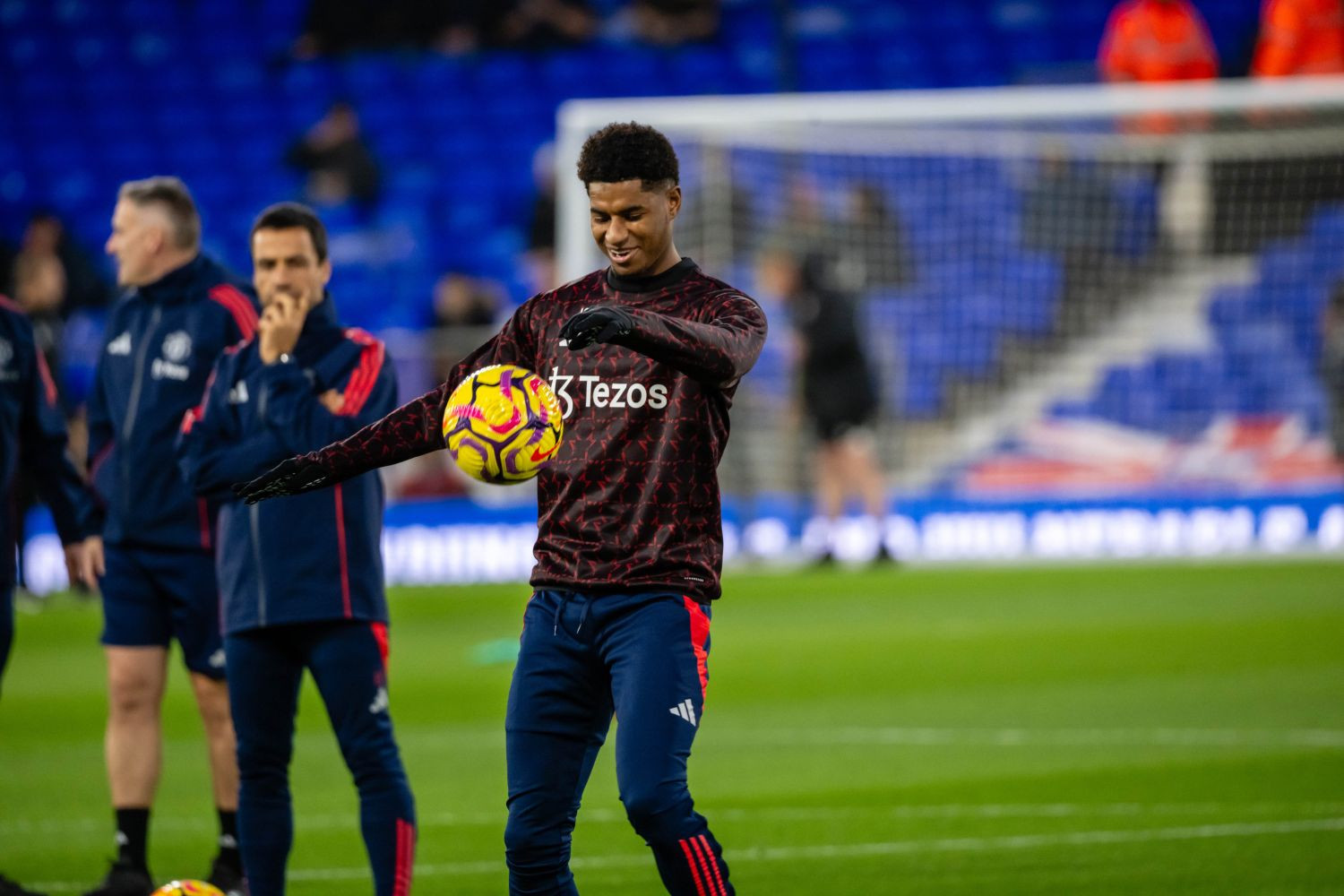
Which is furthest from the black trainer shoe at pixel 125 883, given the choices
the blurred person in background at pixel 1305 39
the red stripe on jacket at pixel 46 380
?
the blurred person in background at pixel 1305 39

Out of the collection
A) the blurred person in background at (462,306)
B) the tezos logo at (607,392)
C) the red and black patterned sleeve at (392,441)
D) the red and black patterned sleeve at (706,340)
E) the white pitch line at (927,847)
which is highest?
the red and black patterned sleeve at (706,340)

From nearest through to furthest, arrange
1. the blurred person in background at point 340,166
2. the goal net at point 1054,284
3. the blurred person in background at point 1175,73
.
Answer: the goal net at point 1054,284 → the blurred person in background at point 1175,73 → the blurred person in background at point 340,166

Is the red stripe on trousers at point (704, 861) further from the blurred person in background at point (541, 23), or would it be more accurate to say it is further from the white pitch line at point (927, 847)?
the blurred person in background at point (541, 23)

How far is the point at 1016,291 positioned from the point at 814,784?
9984 millimetres

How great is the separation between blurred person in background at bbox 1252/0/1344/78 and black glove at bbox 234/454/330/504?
1368 centimetres

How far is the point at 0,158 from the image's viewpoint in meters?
23.0

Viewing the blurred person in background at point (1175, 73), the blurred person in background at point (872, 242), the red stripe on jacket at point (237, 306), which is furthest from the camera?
the blurred person in background at point (872, 242)

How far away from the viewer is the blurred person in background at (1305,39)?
16.5 meters

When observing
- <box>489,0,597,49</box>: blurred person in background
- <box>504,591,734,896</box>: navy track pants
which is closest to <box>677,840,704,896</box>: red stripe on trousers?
<box>504,591,734,896</box>: navy track pants

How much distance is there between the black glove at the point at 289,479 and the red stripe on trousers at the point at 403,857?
1.03 meters

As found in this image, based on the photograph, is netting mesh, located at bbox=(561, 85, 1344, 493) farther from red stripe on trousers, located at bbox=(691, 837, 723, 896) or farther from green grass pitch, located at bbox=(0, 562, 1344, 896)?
red stripe on trousers, located at bbox=(691, 837, 723, 896)

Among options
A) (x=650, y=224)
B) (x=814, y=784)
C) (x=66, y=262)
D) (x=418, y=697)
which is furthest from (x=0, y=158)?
(x=650, y=224)

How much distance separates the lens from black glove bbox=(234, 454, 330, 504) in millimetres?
4633

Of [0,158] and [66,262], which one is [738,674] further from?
Answer: [0,158]
